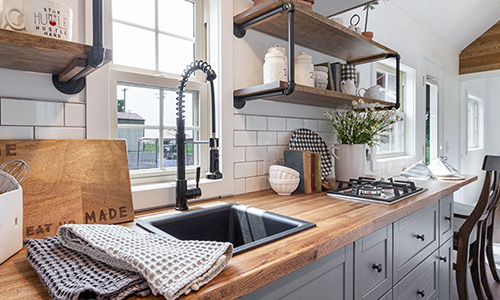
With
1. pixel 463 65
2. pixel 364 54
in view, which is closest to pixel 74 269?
pixel 364 54

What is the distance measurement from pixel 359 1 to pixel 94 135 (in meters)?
1.57

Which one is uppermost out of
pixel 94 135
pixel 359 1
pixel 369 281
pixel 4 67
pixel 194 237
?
pixel 359 1

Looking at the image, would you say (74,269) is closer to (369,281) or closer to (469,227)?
(369,281)

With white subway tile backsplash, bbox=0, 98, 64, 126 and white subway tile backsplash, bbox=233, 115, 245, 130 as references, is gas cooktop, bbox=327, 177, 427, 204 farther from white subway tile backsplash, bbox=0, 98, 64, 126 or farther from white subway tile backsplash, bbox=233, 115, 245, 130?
white subway tile backsplash, bbox=0, 98, 64, 126

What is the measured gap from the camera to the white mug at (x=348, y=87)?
1938mm

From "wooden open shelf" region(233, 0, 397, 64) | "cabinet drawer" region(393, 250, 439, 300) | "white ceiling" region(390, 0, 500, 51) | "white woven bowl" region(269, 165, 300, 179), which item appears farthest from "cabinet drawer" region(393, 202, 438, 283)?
"white ceiling" region(390, 0, 500, 51)

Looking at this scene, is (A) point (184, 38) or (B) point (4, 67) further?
(A) point (184, 38)

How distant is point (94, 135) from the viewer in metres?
1.08

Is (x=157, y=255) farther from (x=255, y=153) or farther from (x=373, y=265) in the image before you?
(x=255, y=153)

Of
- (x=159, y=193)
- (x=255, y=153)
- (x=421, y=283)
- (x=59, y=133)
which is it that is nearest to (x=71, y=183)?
(x=59, y=133)

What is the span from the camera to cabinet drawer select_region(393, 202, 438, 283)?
131 cm

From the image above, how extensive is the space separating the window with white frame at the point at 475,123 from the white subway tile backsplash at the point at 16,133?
271 inches

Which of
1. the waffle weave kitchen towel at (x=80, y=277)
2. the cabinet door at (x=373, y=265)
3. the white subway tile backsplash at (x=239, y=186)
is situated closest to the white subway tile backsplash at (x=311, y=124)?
the white subway tile backsplash at (x=239, y=186)

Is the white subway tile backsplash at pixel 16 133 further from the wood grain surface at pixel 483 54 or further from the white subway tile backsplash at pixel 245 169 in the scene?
the wood grain surface at pixel 483 54
